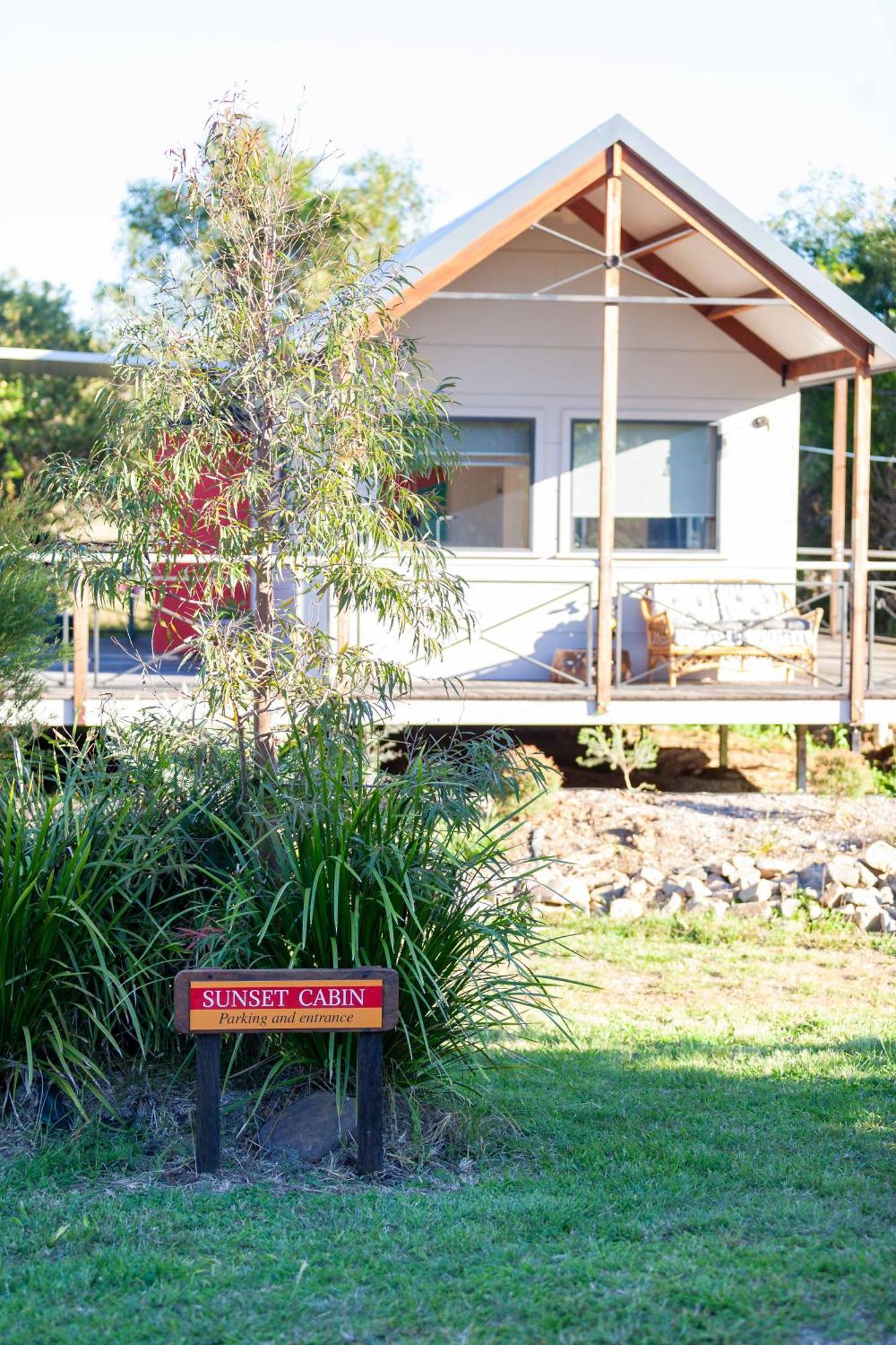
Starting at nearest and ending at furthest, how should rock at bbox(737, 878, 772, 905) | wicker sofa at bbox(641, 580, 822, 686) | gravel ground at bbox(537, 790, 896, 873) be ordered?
rock at bbox(737, 878, 772, 905) → gravel ground at bbox(537, 790, 896, 873) → wicker sofa at bbox(641, 580, 822, 686)

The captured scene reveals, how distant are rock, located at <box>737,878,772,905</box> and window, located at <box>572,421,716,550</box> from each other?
417 centimetres

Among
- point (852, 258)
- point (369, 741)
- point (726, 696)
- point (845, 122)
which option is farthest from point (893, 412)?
point (369, 741)

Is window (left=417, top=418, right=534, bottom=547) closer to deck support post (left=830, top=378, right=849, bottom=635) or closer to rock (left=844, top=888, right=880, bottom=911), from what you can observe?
deck support post (left=830, top=378, right=849, bottom=635)

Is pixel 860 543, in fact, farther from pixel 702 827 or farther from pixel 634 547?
pixel 702 827

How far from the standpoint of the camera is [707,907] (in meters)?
8.63

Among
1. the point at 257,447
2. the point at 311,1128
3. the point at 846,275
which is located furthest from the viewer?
the point at 846,275

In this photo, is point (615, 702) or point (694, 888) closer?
point (694, 888)

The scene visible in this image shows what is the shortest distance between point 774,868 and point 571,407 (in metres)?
4.83

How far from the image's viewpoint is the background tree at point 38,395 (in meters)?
21.8

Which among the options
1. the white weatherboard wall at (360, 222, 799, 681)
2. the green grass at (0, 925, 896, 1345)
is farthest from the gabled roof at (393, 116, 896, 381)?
the green grass at (0, 925, 896, 1345)

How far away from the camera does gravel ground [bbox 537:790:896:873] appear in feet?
30.6

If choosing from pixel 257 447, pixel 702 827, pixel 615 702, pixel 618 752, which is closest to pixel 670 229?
pixel 615 702

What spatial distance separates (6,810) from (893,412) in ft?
59.6

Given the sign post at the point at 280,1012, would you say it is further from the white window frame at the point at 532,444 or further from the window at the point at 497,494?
the window at the point at 497,494
